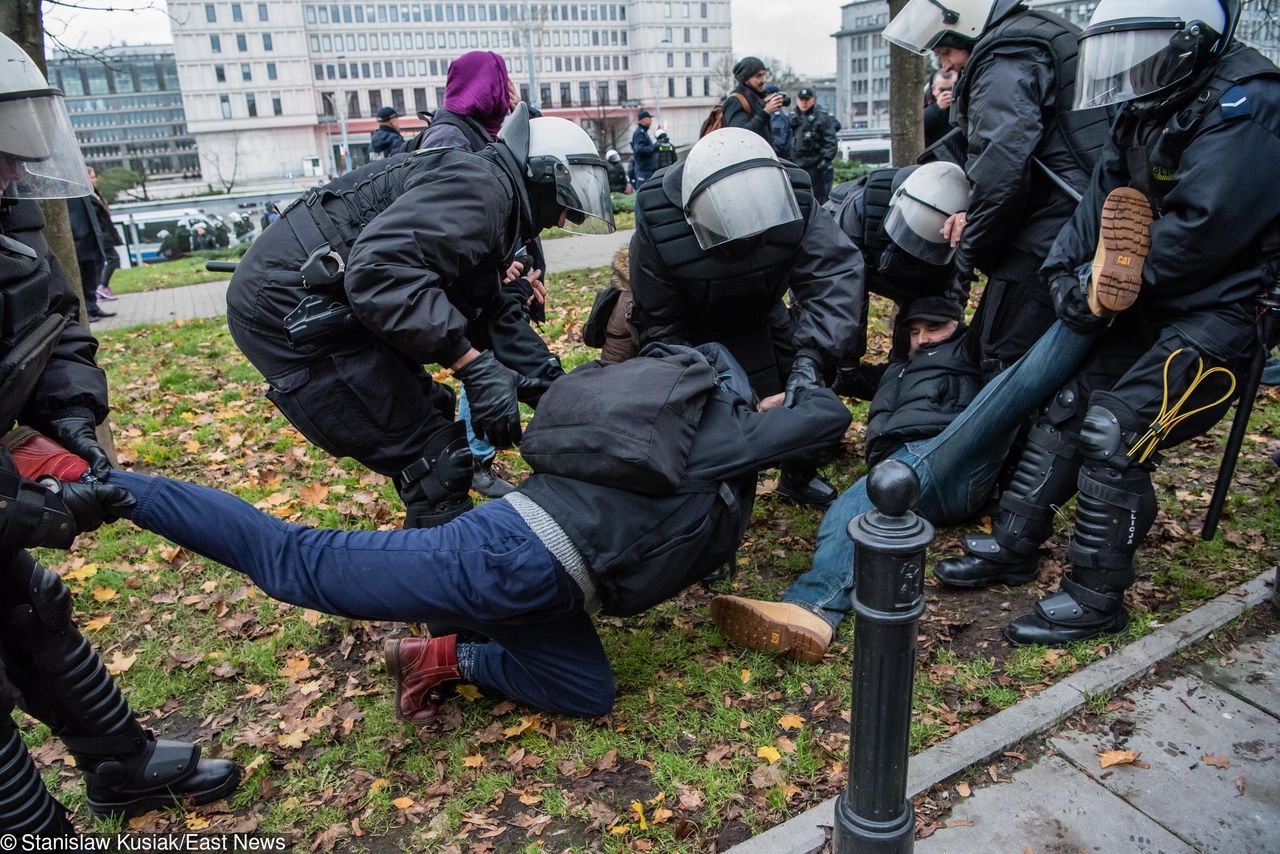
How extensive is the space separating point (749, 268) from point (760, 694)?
1.65 meters

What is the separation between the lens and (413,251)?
2781 mm

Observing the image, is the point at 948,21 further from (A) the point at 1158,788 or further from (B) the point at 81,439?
(B) the point at 81,439

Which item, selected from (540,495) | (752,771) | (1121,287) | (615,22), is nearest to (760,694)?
(752,771)

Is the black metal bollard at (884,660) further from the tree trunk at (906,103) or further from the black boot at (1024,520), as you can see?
the tree trunk at (906,103)

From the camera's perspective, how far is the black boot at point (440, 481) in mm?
3320

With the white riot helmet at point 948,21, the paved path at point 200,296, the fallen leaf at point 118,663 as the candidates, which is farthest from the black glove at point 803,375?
the paved path at point 200,296

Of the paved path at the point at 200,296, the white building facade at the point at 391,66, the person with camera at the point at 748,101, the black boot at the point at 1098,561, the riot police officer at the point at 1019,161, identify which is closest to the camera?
the black boot at the point at 1098,561

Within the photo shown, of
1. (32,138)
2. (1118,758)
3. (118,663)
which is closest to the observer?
(32,138)

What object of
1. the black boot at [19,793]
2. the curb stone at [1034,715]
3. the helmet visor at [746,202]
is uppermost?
the helmet visor at [746,202]

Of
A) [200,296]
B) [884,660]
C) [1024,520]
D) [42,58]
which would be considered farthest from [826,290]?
[200,296]

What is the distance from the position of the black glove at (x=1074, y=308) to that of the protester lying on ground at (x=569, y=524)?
110 centimetres

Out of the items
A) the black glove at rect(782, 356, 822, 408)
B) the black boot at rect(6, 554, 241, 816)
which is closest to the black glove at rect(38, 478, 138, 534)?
the black boot at rect(6, 554, 241, 816)

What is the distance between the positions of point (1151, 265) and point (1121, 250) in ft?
0.38

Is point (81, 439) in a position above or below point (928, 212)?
below
